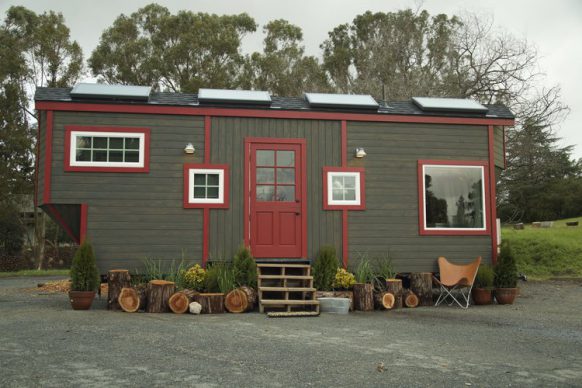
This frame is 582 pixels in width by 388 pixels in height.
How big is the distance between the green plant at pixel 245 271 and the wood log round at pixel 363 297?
1488 millimetres

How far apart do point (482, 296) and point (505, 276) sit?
1.59 ft

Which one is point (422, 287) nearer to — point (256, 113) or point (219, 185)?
point (219, 185)

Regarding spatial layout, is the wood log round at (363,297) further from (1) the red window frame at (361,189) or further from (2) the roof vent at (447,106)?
(2) the roof vent at (447,106)

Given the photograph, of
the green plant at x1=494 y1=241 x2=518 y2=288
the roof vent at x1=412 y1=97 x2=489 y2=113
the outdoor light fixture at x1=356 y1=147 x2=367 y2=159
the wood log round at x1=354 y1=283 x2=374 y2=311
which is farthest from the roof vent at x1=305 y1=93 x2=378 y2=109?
A: the green plant at x1=494 y1=241 x2=518 y2=288

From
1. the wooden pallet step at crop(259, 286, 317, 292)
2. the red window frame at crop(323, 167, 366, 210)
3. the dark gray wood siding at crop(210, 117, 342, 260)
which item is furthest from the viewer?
the red window frame at crop(323, 167, 366, 210)

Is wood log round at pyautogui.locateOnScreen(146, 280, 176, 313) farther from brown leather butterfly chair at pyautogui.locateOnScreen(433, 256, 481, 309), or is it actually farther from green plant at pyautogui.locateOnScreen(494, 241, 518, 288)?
green plant at pyautogui.locateOnScreen(494, 241, 518, 288)

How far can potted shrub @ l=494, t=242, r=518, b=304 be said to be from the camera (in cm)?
870

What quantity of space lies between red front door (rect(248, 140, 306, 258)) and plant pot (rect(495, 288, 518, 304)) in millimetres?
3272

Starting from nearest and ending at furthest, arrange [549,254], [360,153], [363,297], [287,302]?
1. [287,302]
2. [363,297]
3. [360,153]
4. [549,254]

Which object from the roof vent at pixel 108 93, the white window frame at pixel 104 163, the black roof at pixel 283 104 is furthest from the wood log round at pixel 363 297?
the roof vent at pixel 108 93

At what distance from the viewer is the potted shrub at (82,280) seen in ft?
24.2

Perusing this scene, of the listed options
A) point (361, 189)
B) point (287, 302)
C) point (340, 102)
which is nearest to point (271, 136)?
point (340, 102)

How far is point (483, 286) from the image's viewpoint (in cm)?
880

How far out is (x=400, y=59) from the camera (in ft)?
72.7
